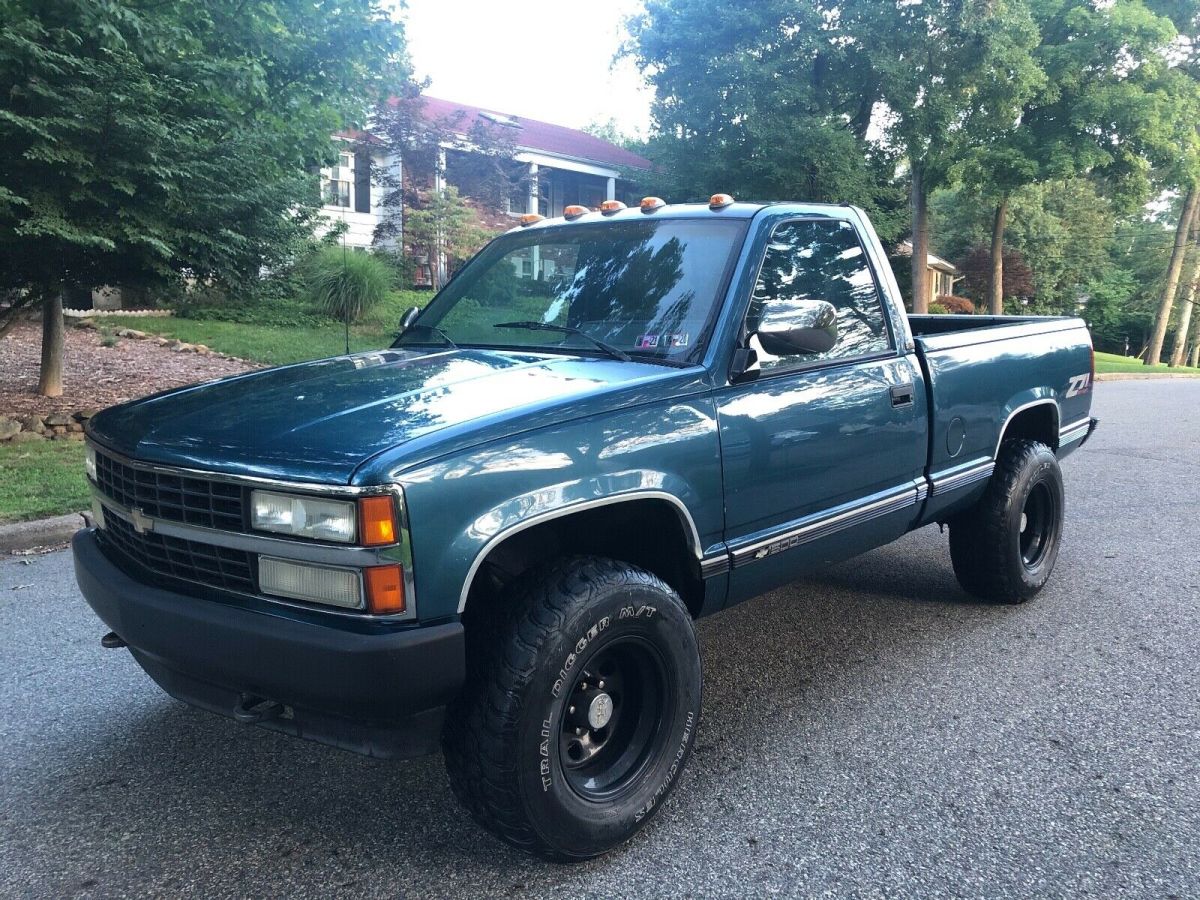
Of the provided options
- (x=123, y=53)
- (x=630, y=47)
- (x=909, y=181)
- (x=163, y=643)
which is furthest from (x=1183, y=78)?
(x=163, y=643)

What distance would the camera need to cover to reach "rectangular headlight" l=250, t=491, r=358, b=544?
2314 mm

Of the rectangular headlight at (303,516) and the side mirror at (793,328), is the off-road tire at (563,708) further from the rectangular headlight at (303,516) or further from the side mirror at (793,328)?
the side mirror at (793,328)

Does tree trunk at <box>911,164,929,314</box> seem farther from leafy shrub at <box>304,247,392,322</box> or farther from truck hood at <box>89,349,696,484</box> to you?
truck hood at <box>89,349,696,484</box>

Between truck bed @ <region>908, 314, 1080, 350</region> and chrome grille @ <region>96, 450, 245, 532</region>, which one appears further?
truck bed @ <region>908, 314, 1080, 350</region>

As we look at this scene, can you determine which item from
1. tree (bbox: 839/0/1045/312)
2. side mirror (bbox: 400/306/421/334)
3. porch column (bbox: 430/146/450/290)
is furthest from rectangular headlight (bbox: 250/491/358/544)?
porch column (bbox: 430/146/450/290)

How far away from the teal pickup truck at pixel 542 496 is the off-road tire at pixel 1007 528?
1.80 feet

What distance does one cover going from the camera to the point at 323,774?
10.4 feet

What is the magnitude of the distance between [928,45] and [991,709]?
1811cm

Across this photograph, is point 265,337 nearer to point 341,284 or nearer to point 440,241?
point 341,284

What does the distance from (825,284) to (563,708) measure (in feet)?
6.73

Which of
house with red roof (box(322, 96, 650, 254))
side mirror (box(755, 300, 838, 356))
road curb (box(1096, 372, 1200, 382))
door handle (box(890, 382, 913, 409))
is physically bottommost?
road curb (box(1096, 372, 1200, 382))

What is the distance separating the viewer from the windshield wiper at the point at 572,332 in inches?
129

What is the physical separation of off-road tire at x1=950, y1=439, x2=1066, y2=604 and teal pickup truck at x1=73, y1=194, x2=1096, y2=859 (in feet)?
1.80

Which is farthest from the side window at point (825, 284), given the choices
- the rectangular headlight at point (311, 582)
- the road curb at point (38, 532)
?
the road curb at point (38, 532)
